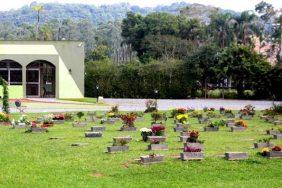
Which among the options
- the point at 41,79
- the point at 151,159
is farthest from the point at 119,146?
the point at 41,79

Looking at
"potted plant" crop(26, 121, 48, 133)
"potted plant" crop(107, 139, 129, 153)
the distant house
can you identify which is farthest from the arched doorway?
"potted plant" crop(107, 139, 129, 153)

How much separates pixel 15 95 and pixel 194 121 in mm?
24581

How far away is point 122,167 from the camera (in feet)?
41.8

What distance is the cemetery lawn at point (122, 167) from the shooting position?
11421 mm

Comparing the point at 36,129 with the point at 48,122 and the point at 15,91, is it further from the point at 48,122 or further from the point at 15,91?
the point at 15,91

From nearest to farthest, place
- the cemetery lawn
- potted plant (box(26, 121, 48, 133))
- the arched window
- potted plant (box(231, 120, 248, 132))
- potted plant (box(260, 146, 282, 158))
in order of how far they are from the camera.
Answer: the cemetery lawn → potted plant (box(260, 146, 282, 158)) → potted plant (box(26, 121, 48, 133)) → potted plant (box(231, 120, 248, 132)) → the arched window

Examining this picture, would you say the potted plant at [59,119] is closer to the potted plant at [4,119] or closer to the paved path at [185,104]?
the potted plant at [4,119]

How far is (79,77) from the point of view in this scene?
49594mm

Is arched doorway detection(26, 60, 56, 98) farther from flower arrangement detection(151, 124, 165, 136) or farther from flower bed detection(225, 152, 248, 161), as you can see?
flower bed detection(225, 152, 248, 161)

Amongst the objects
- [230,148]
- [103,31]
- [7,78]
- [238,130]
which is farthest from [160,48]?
[103,31]

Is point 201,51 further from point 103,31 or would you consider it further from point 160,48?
point 103,31

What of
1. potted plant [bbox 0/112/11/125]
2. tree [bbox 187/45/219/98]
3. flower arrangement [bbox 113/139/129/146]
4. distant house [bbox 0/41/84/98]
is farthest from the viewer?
tree [bbox 187/45/219/98]

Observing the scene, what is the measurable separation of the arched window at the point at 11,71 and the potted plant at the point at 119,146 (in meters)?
34.7

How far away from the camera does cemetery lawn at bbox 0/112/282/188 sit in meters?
11.4
